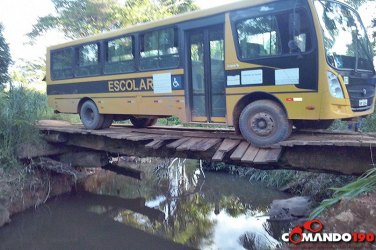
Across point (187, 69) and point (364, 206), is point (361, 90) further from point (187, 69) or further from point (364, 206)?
point (187, 69)

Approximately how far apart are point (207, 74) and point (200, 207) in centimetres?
475

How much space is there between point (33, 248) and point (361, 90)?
709 cm

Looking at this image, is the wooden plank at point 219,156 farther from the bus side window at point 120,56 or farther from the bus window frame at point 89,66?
the bus window frame at point 89,66

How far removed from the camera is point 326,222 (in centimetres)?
412

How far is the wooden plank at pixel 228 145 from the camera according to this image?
592 centimetres

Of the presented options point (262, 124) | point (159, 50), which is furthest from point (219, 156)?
point (159, 50)

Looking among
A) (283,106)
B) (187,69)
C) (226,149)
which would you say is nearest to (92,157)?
(187,69)

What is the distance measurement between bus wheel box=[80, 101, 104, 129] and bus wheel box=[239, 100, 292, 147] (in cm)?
438

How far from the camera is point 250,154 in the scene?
5.55m

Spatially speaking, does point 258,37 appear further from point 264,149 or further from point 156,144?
point 156,144

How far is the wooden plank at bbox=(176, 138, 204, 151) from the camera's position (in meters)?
6.35

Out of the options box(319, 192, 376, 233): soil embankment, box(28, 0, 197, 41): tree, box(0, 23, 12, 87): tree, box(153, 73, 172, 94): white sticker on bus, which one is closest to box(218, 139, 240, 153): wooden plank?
box(153, 73, 172, 94): white sticker on bus

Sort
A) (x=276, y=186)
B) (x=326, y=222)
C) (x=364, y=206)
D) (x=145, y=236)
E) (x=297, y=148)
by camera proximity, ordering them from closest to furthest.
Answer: (x=364, y=206)
(x=326, y=222)
(x=297, y=148)
(x=145, y=236)
(x=276, y=186)

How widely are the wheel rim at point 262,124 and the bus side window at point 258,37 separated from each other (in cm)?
100
